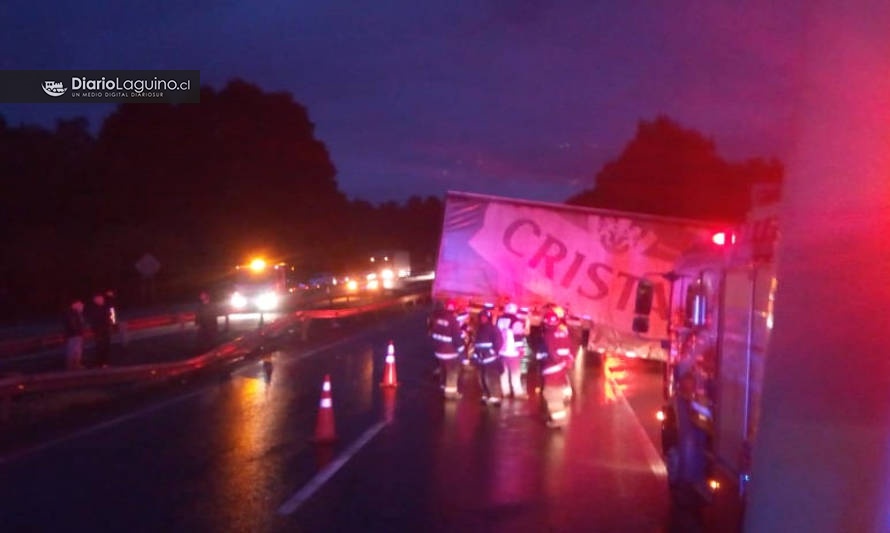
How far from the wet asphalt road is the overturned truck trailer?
1570 mm

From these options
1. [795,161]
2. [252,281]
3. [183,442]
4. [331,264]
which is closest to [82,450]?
[183,442]

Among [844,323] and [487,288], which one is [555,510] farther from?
[487,288]

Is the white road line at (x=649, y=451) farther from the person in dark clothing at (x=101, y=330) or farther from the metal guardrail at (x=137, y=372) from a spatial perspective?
the person in dark clothing at (x=101, y=330)

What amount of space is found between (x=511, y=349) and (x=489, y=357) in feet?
1.26

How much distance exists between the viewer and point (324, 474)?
11289 mm

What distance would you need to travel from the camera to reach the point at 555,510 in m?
9.69

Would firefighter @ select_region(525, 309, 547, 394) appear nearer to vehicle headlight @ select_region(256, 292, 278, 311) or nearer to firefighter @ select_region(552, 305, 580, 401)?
firefighter @ select_region(552, 305, 580, 401)

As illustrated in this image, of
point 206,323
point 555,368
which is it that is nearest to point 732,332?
point 555,368

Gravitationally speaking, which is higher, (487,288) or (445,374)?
(487,288)

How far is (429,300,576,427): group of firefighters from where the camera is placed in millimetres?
15383

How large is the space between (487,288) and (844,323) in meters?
16.2

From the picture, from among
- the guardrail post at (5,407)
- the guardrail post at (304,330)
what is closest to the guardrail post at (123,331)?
the guardrail post at (304,330)

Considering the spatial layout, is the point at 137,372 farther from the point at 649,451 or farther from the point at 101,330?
the point at 649,451

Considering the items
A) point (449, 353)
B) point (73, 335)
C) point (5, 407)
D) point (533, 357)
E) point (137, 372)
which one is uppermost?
point (449, 353)
